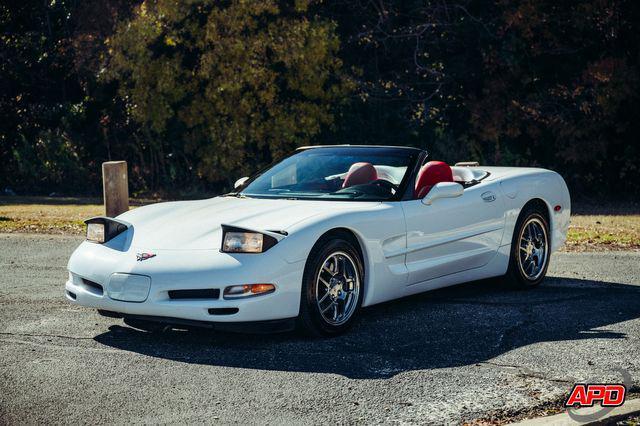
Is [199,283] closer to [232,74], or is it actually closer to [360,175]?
[360,175]

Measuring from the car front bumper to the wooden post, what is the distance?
217 inches

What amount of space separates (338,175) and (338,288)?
1.43 metres

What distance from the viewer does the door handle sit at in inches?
324

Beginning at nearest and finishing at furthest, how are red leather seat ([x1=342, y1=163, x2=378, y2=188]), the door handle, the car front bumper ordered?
the car front bumper, red leather seat ([x1=342, y1=163, x2=378, y2=188]), the door handle

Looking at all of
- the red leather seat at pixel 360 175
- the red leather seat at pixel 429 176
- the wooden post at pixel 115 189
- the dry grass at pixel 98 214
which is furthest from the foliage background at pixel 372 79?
the red leather seat at pixel 360 175

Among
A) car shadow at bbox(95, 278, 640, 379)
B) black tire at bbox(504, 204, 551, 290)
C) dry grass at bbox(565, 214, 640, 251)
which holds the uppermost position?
black tire at bbox(504, 204, 551, 290)

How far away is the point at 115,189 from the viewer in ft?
39.5

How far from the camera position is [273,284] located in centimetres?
629

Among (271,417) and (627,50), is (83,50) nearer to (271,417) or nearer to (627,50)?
(627,50)

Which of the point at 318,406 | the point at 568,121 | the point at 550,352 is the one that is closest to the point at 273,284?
the point at 318,406

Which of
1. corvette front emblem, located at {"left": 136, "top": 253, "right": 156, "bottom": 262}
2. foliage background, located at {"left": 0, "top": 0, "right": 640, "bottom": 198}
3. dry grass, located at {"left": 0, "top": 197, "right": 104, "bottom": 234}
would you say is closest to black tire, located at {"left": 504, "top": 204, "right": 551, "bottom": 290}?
corvette front emblem, located at {"left": 136, "top": 253, "right": 156, "bottom": 262}

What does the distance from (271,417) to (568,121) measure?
15.1m

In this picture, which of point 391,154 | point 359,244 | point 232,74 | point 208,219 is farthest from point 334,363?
point 232,74

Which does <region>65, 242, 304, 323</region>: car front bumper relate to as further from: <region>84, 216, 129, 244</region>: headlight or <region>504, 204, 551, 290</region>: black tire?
<region>504, 204, 551, 290</region>: black tire
